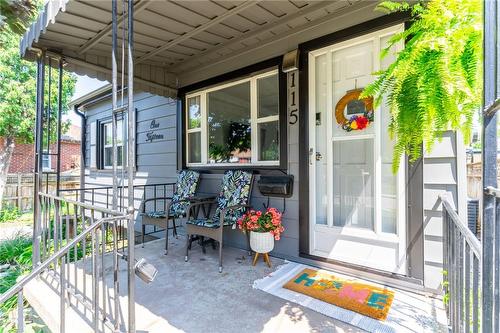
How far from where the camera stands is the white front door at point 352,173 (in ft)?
8.38

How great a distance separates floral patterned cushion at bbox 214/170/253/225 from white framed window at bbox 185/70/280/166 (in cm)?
24

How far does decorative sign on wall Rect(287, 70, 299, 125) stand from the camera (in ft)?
10.1

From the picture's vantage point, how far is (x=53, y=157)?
11719 millimetres

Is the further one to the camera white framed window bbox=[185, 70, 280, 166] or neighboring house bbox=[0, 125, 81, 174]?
neighboring house bbox=[0, 125, 81, 174]

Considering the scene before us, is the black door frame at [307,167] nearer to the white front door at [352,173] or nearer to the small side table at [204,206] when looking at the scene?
the white front door at [352,173]

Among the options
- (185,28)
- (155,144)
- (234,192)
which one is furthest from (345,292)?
(155,144)

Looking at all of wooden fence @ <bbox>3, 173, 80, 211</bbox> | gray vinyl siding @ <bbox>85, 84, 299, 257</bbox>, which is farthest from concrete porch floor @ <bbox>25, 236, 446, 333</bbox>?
wooden fence @ <bbox>3, 173, 80, 211</bbox>

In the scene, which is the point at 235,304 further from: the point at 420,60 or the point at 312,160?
the point at 420,60

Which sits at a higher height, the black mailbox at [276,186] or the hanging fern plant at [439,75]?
the hanging fern plant at [439,75]

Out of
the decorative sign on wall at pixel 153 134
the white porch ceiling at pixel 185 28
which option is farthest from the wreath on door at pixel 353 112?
the decorative sign on wall at pixel 153 134

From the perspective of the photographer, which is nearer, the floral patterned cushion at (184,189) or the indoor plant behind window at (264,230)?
the indoor plant behind window at (264,230)

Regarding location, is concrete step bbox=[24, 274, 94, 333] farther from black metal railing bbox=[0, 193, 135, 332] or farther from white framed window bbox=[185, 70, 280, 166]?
white framed window bbox=[185, 70, 280, 166]

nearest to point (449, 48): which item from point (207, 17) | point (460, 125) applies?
point (460, 125)

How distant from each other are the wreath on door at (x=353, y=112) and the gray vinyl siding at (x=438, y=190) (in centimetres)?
65
